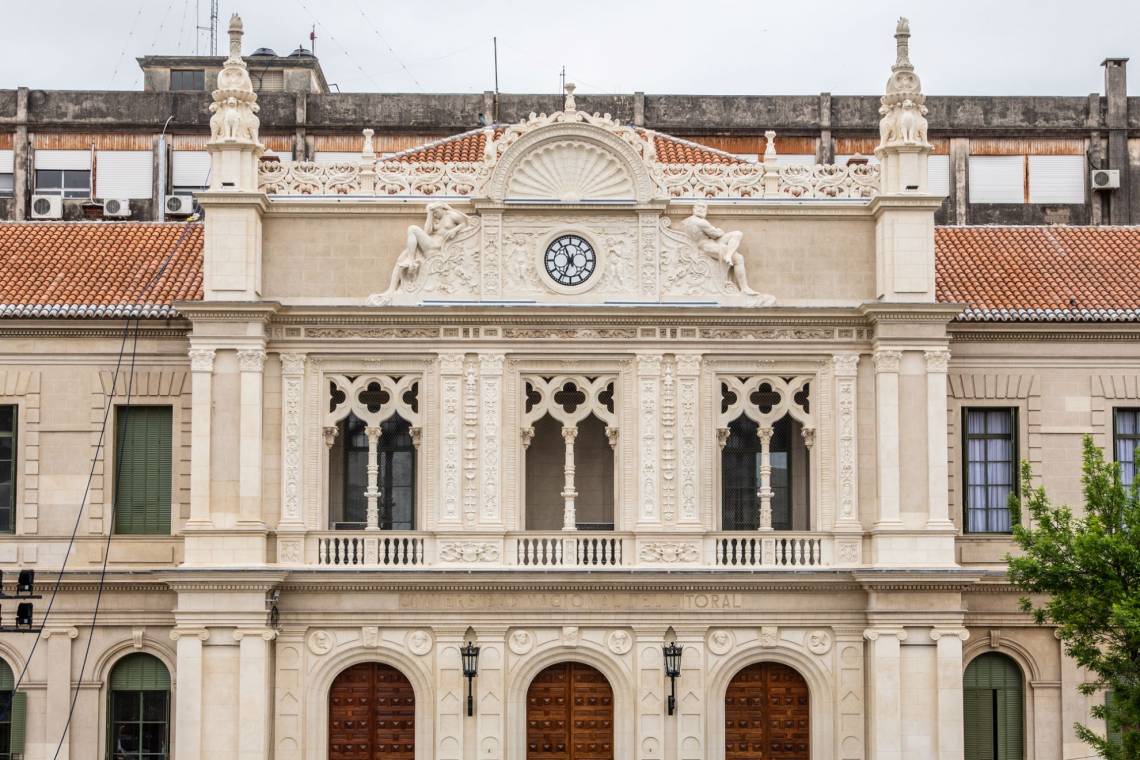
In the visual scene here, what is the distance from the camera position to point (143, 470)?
38500mm

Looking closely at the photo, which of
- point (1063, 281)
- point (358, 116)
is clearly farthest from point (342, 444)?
point (358, 116)

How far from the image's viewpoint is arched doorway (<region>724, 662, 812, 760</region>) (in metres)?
37.0

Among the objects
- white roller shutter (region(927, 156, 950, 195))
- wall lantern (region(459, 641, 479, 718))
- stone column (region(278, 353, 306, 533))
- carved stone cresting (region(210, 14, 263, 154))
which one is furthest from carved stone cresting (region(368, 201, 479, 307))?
white roller shutter (region(927, 156, 950, 195))

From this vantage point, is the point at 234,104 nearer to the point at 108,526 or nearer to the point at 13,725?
the point at 108,526

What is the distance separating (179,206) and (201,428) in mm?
18602

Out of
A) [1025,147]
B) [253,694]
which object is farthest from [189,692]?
[1025,147]

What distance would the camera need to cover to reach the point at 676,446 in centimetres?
3700

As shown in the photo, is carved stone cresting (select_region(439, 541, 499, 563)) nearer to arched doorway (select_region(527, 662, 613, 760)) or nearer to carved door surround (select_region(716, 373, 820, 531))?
arched doorway (select_region(527, 662, 613, 760))

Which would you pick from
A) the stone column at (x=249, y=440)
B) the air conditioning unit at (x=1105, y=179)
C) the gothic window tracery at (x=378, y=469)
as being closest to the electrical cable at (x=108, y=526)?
the stone column at (x=249, y=440)

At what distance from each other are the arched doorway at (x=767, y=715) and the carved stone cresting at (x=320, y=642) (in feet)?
25.1

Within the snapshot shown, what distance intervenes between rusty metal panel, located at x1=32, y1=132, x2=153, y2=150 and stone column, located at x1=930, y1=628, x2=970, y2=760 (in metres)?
31.5

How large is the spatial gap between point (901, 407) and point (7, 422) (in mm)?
17691

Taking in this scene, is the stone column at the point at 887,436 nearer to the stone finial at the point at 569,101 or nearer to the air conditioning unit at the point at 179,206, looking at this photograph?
the stone finial at the point at 569,101

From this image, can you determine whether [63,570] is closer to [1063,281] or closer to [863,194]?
[863,194]
